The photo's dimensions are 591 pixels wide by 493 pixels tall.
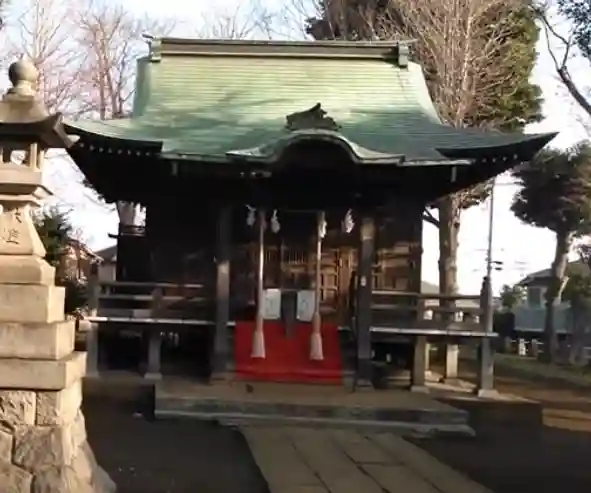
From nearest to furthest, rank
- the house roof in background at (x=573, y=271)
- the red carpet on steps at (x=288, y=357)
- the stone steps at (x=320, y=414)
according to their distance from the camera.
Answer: the stone steps at (x=320, y=414) < the red carpet on steps at (x=288, y=357) < the house roof in background at (x=573, y=271)

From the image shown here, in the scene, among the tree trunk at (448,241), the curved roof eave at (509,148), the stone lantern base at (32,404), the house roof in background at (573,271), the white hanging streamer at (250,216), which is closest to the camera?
the stone lantern base at (32,404)

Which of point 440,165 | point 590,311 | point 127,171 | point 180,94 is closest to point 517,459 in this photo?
point 440,165

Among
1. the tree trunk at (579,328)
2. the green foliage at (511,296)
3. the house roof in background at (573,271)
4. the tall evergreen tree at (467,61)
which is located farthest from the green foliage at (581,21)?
the green foliage at (511,296)

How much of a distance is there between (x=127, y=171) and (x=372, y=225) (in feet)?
13.0

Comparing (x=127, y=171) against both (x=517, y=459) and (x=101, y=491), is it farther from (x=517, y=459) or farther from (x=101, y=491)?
(x=101, y=491)

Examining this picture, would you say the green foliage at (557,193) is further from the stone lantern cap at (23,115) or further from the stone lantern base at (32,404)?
the stone lantern base at (32,404)

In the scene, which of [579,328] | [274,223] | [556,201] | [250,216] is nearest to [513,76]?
[274,223]

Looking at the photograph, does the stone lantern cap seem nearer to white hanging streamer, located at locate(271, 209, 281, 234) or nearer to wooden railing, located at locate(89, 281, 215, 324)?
wooden railing, located at locate(89, 281, 215, 324)

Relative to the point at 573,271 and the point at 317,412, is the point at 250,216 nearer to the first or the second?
the point at 317,412

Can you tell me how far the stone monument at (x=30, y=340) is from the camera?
5684mm

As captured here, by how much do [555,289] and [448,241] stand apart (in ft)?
42.5

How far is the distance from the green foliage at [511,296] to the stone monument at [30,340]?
47543 millimetres

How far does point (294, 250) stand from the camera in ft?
47.6

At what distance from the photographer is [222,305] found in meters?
13.6
